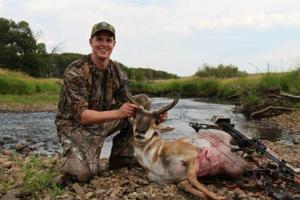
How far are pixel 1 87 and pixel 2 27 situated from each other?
2624 cm

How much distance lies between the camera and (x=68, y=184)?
6.19 m

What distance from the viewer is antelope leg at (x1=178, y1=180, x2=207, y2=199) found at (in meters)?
5.48

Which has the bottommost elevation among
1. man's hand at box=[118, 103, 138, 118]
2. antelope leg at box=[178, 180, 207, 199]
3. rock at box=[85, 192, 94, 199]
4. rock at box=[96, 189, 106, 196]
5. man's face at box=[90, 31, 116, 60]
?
rock at box=[85, 192, 94, 199]

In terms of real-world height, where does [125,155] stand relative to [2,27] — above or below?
below

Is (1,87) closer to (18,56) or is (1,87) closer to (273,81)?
(273,81)

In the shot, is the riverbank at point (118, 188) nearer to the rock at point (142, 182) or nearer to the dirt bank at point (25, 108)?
the rock at point (142, 182)

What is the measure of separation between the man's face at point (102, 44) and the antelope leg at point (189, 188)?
7.07ft

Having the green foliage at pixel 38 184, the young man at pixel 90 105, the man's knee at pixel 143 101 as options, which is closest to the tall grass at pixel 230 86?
the young man at pixel 90 105

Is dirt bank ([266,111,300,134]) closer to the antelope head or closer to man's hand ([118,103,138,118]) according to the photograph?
the antelope head

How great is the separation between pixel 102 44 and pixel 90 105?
3.21ft

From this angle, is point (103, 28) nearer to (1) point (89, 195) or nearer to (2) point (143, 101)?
(2) point (143, 101)

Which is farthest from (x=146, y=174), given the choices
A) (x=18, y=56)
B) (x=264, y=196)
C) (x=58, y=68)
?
(x=58, y=68)

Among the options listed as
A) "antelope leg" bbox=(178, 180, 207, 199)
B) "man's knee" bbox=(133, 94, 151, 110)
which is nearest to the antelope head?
"man's knee" bbox=(133, 94, 151, 110)

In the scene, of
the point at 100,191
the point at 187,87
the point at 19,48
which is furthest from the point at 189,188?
the point at 19,48
